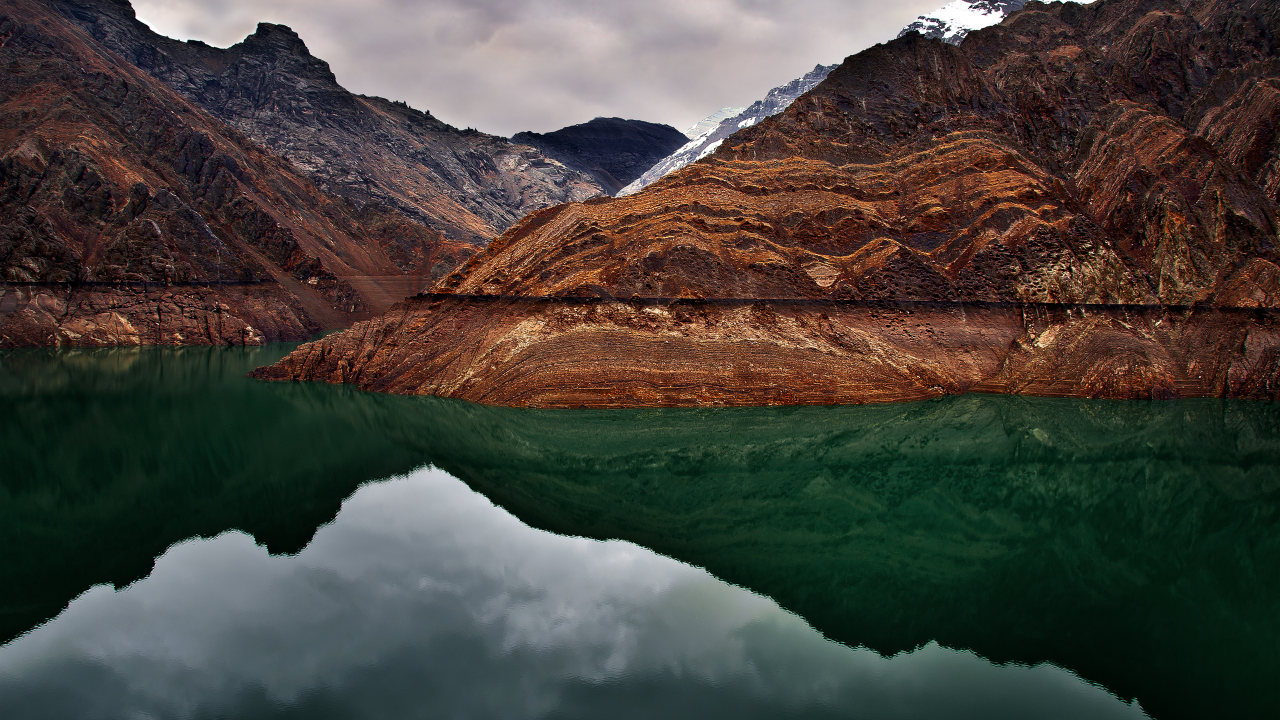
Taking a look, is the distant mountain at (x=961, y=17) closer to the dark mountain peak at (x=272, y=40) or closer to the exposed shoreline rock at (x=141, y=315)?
the exposed shoreline rock at (x=141, y=315)

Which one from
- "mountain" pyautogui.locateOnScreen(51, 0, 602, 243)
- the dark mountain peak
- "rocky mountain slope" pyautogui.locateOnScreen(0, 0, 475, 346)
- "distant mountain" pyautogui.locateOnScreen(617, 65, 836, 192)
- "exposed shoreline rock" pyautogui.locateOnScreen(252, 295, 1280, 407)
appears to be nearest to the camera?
"exposed shoreline rock" pyautogui.locateOnScreen(252, 295, 1280, 407)

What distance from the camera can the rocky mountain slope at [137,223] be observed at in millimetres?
53438

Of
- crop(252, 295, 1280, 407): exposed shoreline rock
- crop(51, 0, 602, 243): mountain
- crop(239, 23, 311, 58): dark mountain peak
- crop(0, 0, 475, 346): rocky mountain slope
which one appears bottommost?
crop(252, 295, 1280, 407): exposed shoreline rock

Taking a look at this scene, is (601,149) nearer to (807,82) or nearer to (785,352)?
(807,82)

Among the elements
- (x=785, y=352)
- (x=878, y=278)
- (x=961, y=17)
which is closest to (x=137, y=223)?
(x=785, y=352)

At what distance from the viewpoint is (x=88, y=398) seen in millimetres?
28312

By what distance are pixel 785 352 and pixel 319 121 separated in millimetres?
120631

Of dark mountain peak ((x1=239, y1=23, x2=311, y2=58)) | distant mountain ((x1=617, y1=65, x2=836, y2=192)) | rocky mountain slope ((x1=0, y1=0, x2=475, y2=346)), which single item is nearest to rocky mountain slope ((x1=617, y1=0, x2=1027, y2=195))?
distant mountain ((x1=617, y1=65, x2=836, y2=192))

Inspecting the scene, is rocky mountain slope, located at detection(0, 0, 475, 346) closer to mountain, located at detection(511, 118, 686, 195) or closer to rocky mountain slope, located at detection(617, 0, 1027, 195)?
rocky mountain slope, located at detection(617, 0, 1027, 195)

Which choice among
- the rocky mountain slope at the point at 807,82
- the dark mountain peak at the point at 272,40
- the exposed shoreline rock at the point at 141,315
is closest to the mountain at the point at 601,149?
the rocky mountain slope at the point at 807,82

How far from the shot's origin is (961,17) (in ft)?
316

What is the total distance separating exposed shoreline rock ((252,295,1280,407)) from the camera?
27.6m

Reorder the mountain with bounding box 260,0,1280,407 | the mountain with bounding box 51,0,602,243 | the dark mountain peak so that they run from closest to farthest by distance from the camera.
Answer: the mountain with bounding box 260,0,1280,407 → the mountain with bounding box 51,0,602,243 → the dark mountain peak

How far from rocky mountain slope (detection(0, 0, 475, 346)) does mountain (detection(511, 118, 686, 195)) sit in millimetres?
99042
